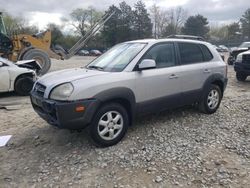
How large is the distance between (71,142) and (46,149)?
0.42m

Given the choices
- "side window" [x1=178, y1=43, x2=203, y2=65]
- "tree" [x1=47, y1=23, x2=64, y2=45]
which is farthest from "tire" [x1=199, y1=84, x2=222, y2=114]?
"tree" [x1=47, y1=23, x2=64, y2=45]

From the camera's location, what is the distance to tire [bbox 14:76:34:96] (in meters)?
9.30

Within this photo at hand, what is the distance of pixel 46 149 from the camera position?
4.72 metres

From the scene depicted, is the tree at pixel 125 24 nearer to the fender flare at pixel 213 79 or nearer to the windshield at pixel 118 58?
the fender flare at pixel 213 79

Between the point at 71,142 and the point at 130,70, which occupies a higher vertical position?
the point at 130,70

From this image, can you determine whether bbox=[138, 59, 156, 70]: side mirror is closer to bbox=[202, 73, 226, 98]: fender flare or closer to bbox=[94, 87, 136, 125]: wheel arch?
bbox=[94, 87, 136, 125]: wheel arch

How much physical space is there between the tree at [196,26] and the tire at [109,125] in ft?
213

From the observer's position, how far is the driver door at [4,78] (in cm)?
893

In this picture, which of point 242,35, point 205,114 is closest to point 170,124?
point 205,114

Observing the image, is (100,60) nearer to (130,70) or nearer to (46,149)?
(130,70)

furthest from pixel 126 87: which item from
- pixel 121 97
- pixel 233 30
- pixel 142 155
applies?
pixel 233 30

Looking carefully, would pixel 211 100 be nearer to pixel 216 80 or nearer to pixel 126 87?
pixel 216 80

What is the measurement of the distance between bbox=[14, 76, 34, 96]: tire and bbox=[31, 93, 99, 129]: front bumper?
5.28 meters

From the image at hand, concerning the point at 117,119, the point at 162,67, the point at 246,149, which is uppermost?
the point at 162,67
